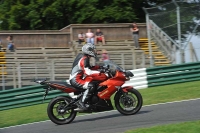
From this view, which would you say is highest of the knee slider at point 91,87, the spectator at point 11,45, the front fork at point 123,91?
the spectator at point 11,45

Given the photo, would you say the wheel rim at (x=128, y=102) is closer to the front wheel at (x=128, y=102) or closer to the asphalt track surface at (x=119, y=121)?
the front wheel at (x=128, y=102)

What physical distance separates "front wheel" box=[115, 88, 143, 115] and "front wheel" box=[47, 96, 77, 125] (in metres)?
0.99

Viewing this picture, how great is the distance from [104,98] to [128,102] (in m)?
0.53

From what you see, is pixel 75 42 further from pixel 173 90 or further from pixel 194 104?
pixel 194 104

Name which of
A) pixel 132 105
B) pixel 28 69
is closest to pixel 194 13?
pixel 28 69

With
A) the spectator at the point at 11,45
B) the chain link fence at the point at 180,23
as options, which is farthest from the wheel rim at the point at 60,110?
the spectator at the point at 11,45

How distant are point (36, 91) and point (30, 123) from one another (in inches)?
172

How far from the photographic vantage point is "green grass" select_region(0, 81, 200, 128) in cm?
1266

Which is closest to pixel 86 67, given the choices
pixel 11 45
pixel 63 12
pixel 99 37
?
pixel 11 45

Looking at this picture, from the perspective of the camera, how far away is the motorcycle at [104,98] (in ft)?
35.5

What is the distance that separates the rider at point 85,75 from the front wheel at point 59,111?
0.30 m

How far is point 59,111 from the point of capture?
10.8 m

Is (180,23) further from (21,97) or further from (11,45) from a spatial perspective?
(11,45)

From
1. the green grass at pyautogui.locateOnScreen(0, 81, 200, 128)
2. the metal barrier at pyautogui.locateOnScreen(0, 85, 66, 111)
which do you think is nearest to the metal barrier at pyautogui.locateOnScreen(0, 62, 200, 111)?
the metal barrier at pyautogui.locateOnScreen(0, 85, 66, 111)
